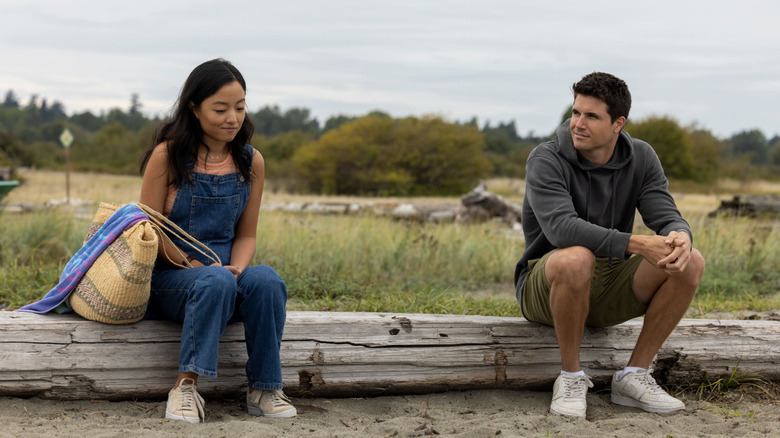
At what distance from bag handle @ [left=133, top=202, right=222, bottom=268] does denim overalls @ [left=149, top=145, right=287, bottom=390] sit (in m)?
0.04

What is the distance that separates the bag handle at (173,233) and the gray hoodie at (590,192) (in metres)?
1.55

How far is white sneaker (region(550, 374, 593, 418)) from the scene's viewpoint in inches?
130

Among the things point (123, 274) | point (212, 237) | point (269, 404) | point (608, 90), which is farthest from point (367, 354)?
point (608, 90)

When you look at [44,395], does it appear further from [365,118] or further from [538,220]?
[365,118]

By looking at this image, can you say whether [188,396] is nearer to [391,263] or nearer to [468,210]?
[391,263]

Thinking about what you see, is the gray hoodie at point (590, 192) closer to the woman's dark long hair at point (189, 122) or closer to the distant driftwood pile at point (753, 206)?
the woman's dark long hair at point (189, 122)

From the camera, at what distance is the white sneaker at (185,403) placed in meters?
3.01

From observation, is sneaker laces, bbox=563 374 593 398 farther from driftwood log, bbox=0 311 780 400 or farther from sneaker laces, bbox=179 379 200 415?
sneaker laces, bbox=179 379 200 415

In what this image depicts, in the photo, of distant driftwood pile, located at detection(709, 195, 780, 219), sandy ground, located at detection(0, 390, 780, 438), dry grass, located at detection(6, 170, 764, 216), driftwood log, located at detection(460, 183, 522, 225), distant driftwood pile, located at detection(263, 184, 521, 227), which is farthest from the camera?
dry grass, located at detection(6, 170, 764, 216)

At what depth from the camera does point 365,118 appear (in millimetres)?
24109

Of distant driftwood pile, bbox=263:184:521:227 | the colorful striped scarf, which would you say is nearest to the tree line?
distant driftwood pile, bbox=263:184:521:227

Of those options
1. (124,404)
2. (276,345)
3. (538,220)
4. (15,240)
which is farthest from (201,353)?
(15,240)

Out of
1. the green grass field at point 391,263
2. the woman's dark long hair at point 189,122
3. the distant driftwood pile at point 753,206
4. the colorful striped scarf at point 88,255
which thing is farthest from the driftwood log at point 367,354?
the distant driftwood pile at point 753,206

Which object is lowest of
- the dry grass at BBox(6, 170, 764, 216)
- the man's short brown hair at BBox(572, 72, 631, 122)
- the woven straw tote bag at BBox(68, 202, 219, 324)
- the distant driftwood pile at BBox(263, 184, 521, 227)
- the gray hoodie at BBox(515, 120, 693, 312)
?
the dry grass at BBox(6, 170, 764, 216)
